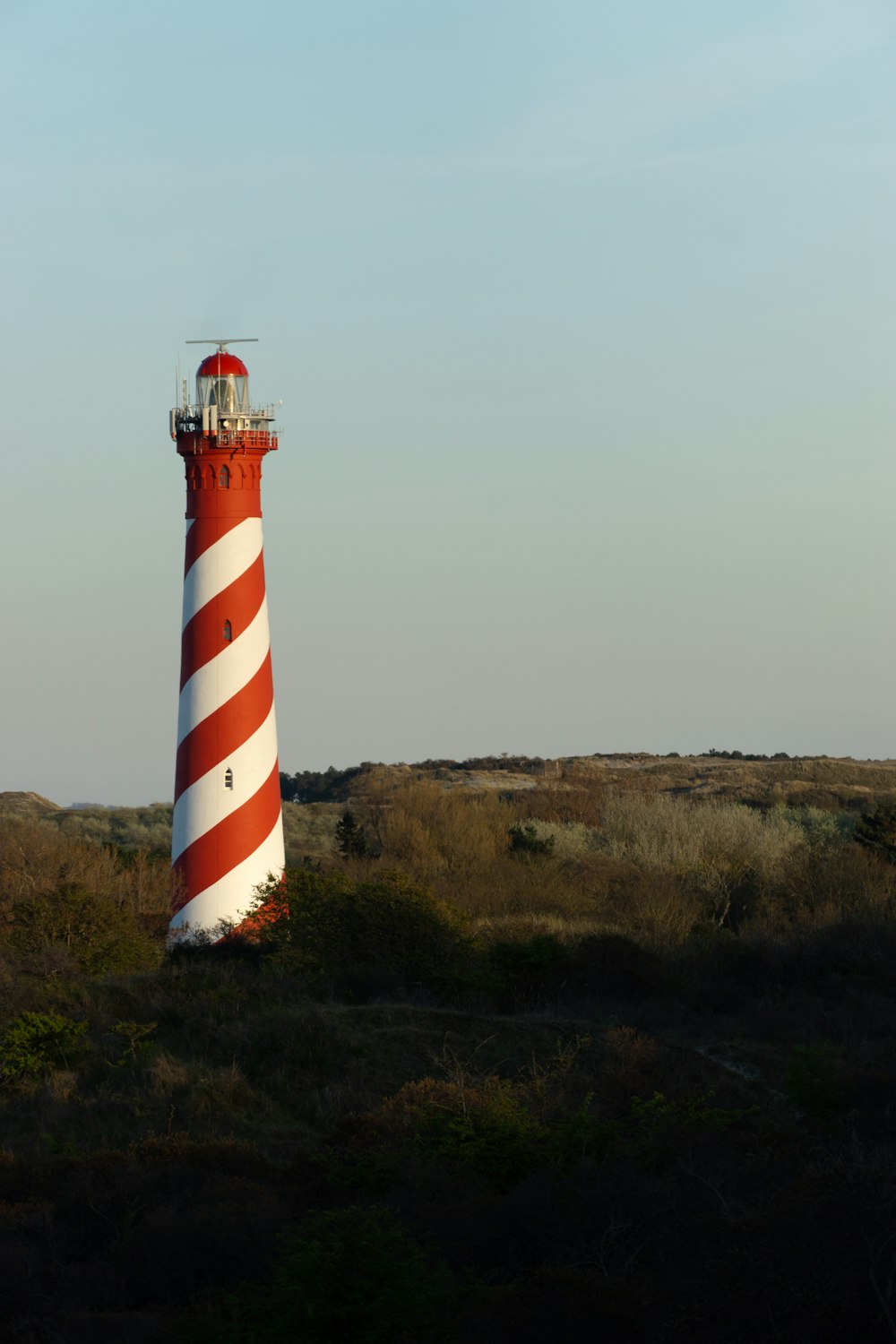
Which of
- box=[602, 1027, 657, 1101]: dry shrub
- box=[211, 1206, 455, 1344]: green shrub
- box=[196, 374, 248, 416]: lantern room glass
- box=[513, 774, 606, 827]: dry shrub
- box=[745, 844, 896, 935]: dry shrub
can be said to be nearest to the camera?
box=[211, 1206, 455, 1344]: green shrub

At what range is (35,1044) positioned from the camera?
17.0m

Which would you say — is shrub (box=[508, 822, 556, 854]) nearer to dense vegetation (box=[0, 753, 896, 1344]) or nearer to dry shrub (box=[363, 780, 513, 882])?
dry shrub (box=[363, 780, 513, 882])

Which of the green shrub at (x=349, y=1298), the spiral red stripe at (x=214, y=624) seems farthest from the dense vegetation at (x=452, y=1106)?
the spiral red stripe at (x=214, y=624)

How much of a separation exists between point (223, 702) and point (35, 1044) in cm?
823

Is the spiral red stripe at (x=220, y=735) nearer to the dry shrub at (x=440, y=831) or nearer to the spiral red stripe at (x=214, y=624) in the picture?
the spiral red stripe at (x=214, y=624)

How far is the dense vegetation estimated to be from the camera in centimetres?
907

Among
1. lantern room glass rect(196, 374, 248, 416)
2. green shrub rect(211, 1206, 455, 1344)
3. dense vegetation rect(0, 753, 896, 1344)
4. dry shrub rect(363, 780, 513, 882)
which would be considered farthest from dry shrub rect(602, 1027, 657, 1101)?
dry shrub rect(363, 780, 513, 882)

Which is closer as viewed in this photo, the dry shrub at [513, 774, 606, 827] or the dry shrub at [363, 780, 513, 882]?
the dry shrub at [363, 780, 513, 882]

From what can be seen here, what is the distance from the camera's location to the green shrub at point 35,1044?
16.5 m

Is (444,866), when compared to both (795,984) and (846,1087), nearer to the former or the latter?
(795,984)

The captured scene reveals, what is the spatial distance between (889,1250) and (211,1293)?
4225mm

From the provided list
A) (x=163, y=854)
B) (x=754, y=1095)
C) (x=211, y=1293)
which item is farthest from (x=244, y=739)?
(x=211, y=1293)

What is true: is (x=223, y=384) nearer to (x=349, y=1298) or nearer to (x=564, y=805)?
(x=349, y=1298)

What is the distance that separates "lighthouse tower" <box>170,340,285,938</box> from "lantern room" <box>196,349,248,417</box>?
0.58m
